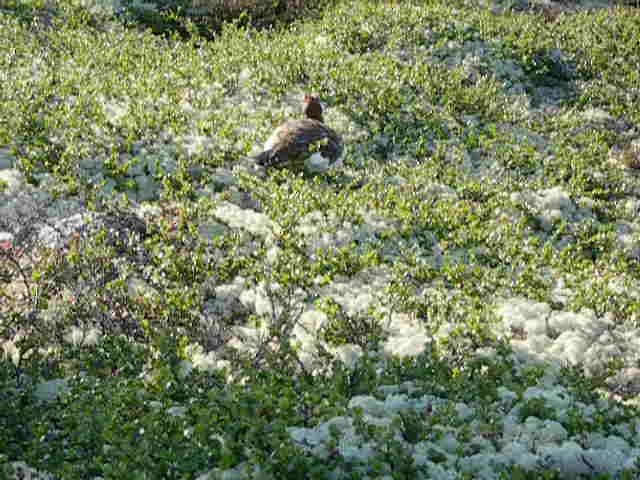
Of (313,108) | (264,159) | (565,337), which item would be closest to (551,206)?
(565,337)

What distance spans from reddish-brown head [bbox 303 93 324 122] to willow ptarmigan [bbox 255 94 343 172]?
0.54m

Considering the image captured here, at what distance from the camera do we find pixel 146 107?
46.9 ft

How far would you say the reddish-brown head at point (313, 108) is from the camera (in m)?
14.2

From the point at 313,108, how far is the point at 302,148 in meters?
1.47

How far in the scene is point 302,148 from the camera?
13156 mm

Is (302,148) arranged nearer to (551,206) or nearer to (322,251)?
(322,251)

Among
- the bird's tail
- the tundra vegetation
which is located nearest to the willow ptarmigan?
the bird's tail

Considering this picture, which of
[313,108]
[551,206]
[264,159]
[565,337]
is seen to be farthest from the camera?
[313,108]

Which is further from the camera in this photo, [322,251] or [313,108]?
[313,108]

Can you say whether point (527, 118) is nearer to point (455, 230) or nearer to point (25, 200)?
point (455, 230)

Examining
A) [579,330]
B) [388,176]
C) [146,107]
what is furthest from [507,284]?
[146,107]

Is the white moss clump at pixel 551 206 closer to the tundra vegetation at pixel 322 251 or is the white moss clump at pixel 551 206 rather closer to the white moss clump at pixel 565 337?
the tundra vegetation at pixel 322 251

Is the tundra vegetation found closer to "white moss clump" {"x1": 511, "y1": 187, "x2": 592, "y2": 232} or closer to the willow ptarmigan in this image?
"white moss clump" {"x1": 511, "y1": 187, "x2": 592, "y2": 232}

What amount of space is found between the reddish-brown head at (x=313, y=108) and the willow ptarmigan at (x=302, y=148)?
538mm
